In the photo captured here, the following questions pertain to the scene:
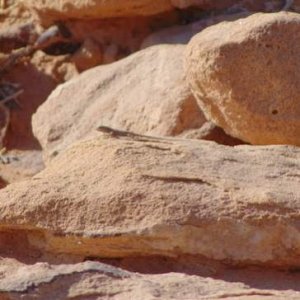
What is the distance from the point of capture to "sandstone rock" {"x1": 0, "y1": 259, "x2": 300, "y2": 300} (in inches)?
71.0

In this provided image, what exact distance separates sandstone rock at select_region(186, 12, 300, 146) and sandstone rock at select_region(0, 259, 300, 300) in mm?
622

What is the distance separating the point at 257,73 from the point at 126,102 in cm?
59

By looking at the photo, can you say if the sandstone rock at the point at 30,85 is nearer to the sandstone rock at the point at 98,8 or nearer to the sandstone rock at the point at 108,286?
the sandstone rock at the point at 98,8

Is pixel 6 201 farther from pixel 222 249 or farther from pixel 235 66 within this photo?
pixel 235 66

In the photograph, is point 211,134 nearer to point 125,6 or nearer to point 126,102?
point 126,102

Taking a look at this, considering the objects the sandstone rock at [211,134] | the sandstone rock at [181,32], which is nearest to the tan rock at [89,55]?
the sandstone rock at [181,32]

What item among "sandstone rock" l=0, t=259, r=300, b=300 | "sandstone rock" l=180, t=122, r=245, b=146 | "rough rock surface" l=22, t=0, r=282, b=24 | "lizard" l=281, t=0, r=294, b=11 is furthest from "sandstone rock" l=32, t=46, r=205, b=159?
"sandstone rock" l=0, t=259, r=300, b=300

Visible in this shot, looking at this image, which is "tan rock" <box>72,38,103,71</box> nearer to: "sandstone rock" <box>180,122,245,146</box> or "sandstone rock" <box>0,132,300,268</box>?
"sandstone rock" <box>180,122,245,146</box>

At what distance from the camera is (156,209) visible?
1965mm

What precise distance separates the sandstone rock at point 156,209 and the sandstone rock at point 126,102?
0.65 m

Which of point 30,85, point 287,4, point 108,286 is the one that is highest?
point 287,4

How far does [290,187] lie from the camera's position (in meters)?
2.06

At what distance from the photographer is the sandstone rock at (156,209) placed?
1.96 m

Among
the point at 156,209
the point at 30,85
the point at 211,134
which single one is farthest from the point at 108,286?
the point at 30,85
